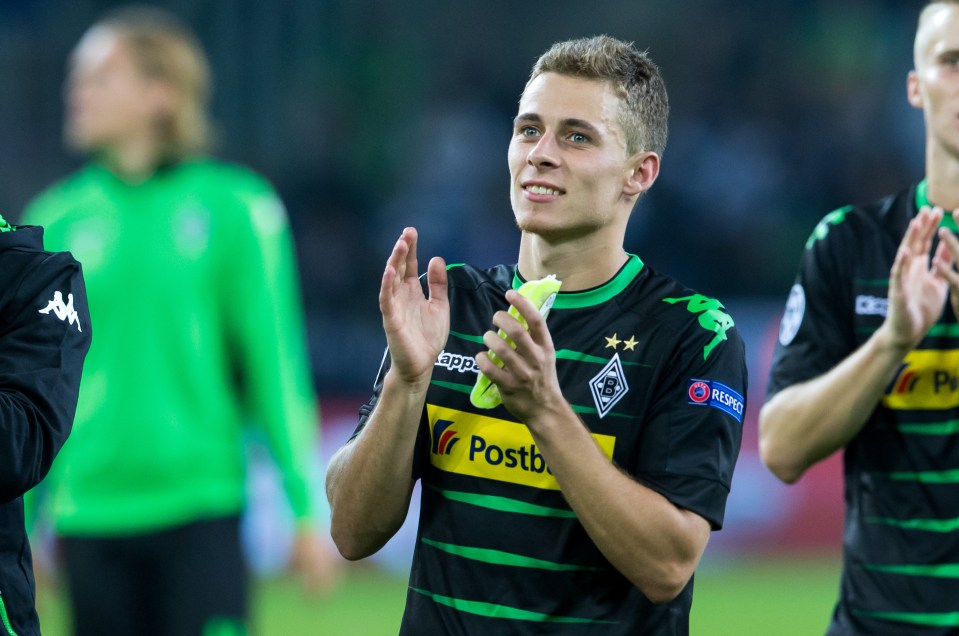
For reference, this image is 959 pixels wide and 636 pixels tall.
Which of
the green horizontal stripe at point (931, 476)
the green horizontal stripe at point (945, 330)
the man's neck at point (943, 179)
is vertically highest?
the man's neck at point (943, 179)

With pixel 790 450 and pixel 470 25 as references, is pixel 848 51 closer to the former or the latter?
pixel 470 25

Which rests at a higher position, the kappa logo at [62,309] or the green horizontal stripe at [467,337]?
the kappa logo at [62,309]

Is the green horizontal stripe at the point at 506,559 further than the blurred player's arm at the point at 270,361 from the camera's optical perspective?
No

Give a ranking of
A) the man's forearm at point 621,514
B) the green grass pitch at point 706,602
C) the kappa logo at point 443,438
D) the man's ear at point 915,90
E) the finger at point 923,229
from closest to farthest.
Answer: the man's forearm at point 621,514, the kappa logo at point 443,438, the finger at point 923,229, the man's ear at point 915,90, the green grass pitch at point 706,602

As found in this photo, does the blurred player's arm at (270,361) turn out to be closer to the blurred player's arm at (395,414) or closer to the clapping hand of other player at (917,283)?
the blurred player's arm at (395,414)

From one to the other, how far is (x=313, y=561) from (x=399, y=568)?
503cm

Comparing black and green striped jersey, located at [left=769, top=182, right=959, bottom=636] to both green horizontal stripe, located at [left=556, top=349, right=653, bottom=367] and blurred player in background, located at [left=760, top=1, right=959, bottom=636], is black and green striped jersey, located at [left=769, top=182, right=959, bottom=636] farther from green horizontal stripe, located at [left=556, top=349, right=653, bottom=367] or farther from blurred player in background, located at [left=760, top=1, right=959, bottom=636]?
green horizontal stripe, located at [left=556, top=349, right=653, bottom=367]

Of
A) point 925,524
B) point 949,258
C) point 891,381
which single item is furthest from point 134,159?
point 925,524

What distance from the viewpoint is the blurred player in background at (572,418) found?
291cm

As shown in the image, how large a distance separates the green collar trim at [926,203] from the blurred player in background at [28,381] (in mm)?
2282

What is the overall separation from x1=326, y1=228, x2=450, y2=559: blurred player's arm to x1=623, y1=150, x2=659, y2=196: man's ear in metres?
0.51

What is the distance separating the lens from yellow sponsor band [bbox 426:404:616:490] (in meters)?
3.05

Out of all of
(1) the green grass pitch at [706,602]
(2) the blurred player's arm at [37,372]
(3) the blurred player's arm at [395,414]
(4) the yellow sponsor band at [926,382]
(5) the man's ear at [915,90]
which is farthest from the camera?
(1) the green grass pitch at [706,602]

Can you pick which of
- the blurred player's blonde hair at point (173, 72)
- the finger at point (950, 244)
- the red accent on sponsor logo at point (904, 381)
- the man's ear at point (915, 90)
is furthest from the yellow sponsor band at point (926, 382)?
the blurred player's blonde hair at point (173, 72)
